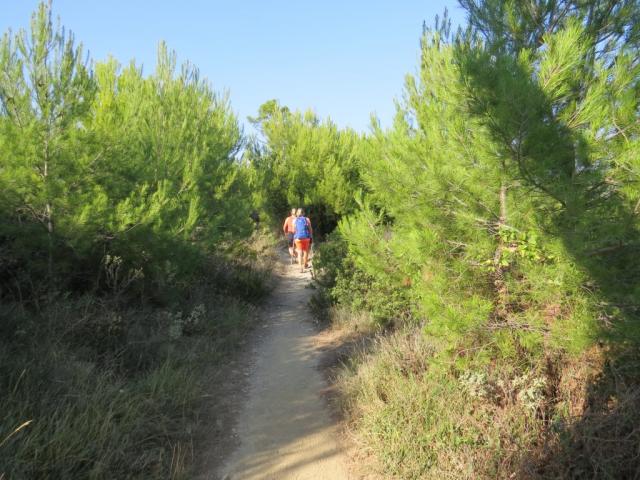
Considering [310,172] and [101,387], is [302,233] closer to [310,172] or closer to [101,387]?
[310,172]

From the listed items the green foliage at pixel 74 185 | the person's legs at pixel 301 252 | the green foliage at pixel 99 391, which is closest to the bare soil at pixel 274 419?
the green foliage at pixel 99 391

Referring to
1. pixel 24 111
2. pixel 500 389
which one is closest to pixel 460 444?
pixel 500 389

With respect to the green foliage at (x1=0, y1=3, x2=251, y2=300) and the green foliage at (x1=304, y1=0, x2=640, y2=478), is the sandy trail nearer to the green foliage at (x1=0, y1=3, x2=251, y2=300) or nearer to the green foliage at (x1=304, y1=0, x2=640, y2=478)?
the green foliage at (x1=304, y1=0, x2=640, y2=478)

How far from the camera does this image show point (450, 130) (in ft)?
10.6

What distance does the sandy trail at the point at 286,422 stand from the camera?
11.7ft

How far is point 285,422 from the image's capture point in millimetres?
4371

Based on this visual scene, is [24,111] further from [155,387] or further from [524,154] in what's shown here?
[524,154]

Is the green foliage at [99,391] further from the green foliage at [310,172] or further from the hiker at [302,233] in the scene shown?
the green foliage at [310,172]

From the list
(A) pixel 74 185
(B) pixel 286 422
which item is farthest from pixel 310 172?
(B) pixel 286 422

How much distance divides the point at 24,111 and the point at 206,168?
4016mm

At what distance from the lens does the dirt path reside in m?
3.58

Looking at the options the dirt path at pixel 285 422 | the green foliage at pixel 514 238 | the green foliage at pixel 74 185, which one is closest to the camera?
the green foliage at pixel 514 238

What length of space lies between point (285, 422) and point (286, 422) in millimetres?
11

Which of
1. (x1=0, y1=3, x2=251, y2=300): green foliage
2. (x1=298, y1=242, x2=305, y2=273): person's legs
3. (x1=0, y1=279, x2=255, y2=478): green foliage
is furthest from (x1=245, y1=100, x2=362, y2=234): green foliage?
(x1=0, y1=279, x2=255, y2=478): green foliage
